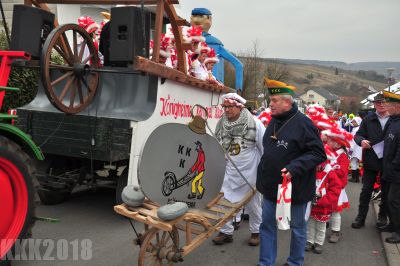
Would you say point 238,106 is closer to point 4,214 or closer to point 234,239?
point 234,239

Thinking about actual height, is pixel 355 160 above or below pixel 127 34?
below

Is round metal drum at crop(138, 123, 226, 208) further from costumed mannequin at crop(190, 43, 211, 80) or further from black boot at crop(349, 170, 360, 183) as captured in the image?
black boot at crop(349, 170, 360, 183)

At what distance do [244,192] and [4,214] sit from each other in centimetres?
257

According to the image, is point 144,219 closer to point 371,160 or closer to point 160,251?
point 160,251

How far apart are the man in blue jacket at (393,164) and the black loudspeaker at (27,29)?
4426 millimetres

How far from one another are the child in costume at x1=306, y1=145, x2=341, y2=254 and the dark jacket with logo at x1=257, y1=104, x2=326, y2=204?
982 millimetres

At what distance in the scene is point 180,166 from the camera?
351cm

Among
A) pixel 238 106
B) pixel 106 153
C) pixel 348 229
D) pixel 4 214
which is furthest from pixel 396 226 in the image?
pixel 4 214

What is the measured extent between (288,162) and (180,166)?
97 centimetres

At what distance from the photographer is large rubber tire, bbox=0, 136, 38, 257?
328cm

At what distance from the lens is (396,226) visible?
5.05 meters

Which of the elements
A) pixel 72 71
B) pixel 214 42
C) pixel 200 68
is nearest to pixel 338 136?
pixel 200 68

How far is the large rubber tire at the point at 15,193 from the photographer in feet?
10.7

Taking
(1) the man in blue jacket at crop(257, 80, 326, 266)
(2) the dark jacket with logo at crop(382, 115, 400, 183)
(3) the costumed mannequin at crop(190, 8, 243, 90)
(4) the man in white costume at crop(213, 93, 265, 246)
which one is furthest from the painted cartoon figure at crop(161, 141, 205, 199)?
(3) the costumed mannequin at crop(190, 8, 243, 90)
